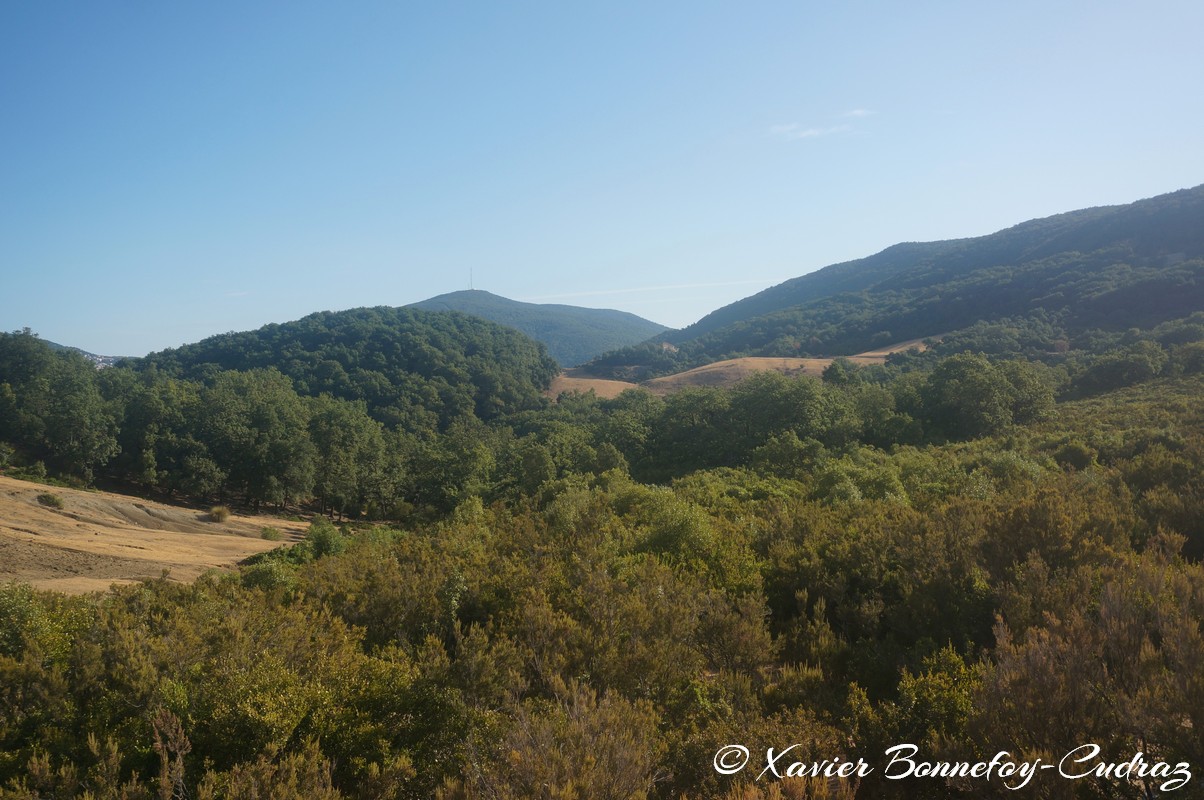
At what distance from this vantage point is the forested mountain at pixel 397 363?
102812 millimetres

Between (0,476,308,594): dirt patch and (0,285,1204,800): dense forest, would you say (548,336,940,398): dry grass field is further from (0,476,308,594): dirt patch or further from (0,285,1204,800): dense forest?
(0,285,1204,800): dense forest

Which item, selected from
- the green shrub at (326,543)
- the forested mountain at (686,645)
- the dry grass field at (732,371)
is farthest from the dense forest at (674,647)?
the dry grass field at (732,371)

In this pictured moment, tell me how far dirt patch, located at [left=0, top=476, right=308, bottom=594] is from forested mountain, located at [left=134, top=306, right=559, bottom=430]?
4871cm

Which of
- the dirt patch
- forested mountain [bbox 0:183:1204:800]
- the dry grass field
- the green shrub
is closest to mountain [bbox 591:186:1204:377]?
the dry grass field

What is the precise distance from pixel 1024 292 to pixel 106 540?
14586 cm

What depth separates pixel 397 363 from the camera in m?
117

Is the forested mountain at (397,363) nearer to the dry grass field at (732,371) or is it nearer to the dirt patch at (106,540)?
the dry grass field at (732,371)

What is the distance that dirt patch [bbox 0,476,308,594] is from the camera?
2562 cm

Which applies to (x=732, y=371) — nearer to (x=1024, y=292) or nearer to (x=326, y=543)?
(x=1024, y=292)

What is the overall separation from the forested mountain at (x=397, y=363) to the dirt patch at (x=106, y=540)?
48.7 meters

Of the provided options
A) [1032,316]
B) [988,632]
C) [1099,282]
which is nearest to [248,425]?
[988,632]

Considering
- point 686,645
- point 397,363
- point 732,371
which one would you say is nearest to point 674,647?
point 686,645

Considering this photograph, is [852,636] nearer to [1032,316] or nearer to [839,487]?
[839,487]

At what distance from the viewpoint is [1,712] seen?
27.9 feet
